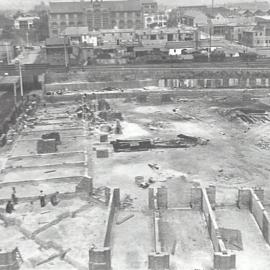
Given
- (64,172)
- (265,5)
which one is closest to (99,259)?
(64,172)

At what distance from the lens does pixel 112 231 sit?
15.4 meters

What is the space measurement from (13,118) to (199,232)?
2028cm

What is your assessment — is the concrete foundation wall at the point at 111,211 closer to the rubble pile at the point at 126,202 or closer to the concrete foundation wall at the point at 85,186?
the rubble pile at the point at 126,202

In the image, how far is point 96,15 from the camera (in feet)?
273

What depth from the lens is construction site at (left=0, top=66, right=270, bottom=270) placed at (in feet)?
45.2

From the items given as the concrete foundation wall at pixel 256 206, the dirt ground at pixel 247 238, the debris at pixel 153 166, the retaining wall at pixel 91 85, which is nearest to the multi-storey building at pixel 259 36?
the retaining wall at pixel 91 85

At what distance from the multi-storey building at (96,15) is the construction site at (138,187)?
4829 centimetres

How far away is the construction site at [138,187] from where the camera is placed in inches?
543

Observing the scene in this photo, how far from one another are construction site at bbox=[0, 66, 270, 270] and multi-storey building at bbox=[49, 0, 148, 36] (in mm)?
48286

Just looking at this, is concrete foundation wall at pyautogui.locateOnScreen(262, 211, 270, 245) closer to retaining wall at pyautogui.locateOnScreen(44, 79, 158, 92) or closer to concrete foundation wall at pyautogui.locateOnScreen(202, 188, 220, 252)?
concrete foundation wall at pyautogui.locateOnScreen(202, 188, 220, 252)

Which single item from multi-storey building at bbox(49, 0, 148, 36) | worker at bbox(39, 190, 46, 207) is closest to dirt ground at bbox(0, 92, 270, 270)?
worker at bbox(39, 190, 46, 207)

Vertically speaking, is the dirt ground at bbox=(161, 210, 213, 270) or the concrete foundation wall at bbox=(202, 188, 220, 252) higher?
the concrete foundation wall at bbox=(202, 188, 220, 252)

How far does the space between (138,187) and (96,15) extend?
68.2m

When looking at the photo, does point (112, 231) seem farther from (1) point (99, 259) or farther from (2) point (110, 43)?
(2) point (110, 43)
